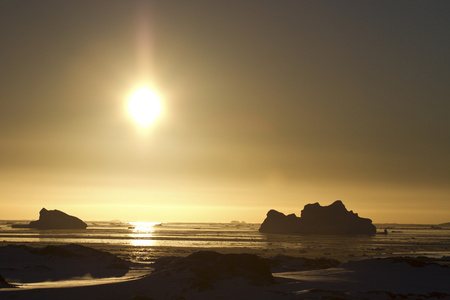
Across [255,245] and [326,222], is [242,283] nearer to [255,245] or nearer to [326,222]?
[255,245]

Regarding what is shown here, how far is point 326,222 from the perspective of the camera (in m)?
133

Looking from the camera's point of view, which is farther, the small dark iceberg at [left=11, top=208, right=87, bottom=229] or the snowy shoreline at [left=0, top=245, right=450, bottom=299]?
the small dark iceberg at [left=11, top=208, right=87, bottom=229]

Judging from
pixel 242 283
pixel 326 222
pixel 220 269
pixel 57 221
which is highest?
pixel 57 221

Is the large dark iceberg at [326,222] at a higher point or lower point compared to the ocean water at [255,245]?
higher

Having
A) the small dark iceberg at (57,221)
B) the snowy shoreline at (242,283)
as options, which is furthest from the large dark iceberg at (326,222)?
the snowy shoreline at (242,283)

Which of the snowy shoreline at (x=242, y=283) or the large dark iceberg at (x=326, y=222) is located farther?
the large dark iceberg at (x=326, y=222)

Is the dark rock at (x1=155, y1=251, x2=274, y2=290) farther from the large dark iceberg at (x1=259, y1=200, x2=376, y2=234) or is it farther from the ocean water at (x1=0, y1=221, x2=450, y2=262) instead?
the large dark iceberg at (x1=259, y1=200, x2=376, y2=234)

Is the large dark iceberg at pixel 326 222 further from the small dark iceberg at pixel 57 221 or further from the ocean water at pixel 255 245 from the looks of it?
the small dark iceberg at pixel 57 221

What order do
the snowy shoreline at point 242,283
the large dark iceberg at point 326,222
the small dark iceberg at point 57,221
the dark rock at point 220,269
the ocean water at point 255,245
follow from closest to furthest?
the snowy shoreline at point 242,283, the dark rock at point 220,269, the ocean water at point 255,245, the large dark iceberg at point 326,222, the small dark iceberg at point 57,221

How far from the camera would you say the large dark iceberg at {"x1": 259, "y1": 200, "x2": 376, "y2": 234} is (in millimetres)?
132750

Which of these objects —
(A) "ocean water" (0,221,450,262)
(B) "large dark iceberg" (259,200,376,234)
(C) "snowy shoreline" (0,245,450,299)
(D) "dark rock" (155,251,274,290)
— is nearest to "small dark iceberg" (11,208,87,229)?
(A) "ocean water" (0,221,450,262)

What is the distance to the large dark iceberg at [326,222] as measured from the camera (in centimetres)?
13275

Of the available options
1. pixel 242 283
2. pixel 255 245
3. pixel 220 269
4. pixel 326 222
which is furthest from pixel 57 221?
pixel 242 283

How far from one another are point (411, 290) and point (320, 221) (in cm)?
11996
